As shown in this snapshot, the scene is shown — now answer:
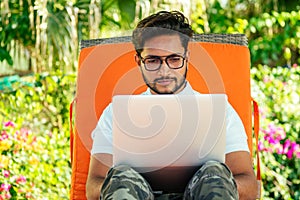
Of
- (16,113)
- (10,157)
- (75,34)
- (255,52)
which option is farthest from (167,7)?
(10,157)

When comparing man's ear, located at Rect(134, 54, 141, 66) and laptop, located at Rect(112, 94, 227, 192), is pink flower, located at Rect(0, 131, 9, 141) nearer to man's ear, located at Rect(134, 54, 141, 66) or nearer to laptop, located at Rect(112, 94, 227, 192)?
man's ear, located at Rect(134, 54, 141, 66)

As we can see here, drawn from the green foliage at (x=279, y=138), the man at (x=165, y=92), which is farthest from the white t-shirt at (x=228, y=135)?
the green foliage at (x=279, y=138)

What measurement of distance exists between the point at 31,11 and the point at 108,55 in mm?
1695

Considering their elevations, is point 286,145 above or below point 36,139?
below

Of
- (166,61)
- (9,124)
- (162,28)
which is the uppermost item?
(162,28)

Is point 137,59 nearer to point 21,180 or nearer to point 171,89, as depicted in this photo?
point 171,89

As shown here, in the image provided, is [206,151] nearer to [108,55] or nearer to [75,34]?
[108,55]

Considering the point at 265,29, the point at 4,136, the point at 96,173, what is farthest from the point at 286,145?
the point at 265,29

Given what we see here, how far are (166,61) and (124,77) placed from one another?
0.39m

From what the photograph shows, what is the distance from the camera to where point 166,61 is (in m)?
2.37

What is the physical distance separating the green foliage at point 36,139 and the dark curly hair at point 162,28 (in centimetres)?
106

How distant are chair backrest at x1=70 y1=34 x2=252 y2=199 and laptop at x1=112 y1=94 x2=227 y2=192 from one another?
0.66 metres

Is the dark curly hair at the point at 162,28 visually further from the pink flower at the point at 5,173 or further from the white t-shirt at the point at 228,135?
the pink flower at the point at 5,173

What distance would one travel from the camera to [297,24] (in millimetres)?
5160
